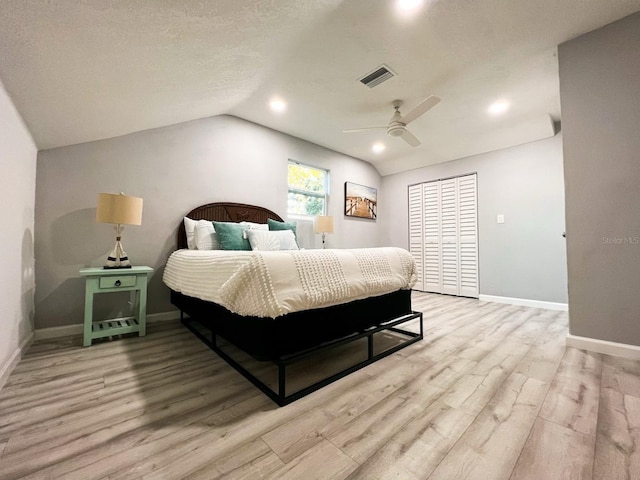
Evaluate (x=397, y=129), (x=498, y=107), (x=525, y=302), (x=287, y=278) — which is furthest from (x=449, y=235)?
(x=287, y=278)

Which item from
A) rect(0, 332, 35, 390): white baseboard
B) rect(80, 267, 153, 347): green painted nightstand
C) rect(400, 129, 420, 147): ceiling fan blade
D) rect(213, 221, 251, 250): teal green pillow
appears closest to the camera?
rect(0, 332, 35, 390): white baseboard

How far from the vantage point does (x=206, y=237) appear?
285 cm

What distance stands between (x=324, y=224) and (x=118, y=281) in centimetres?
274

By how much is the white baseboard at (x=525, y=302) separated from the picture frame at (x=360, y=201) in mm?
2465

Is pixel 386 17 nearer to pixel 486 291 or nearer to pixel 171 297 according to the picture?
pixel 171 297

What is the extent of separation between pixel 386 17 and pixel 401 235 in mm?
3950

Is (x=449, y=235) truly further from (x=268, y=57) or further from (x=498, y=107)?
(x=268, y=57)

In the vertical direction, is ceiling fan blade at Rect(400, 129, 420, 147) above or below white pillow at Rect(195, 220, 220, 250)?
above

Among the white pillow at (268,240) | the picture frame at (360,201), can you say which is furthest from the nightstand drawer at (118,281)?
the picture frame at (360,201)

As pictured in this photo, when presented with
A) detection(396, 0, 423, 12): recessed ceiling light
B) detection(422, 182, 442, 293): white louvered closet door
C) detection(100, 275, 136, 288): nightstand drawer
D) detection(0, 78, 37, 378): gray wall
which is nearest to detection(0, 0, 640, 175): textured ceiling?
detection(396, 0, 423, 12): recessed ceiling light

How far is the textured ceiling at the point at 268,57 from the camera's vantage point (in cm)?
139

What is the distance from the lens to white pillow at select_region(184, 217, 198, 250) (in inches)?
115

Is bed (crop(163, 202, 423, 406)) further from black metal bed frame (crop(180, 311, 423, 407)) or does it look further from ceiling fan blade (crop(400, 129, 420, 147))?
ceiling fan blade (crop(400, 129, 420, 147))

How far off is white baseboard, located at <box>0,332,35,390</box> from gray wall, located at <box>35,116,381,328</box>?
1.01 ft
